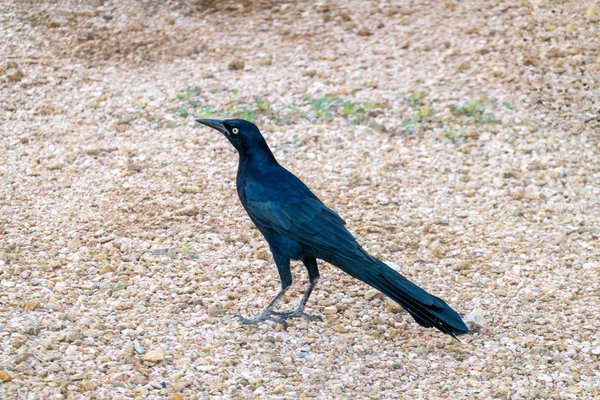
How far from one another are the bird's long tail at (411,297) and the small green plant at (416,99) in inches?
127

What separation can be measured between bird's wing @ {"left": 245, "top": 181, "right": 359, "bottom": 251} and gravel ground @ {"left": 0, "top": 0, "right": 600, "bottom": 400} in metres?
0.50

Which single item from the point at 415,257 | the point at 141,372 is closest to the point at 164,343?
the point at 141,372

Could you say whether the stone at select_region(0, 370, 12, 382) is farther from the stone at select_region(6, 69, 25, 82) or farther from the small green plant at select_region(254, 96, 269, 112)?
the stone at select_region(6, 69, 25, 82)

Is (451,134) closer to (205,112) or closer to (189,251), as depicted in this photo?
(205,112)

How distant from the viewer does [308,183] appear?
6547 millimetres

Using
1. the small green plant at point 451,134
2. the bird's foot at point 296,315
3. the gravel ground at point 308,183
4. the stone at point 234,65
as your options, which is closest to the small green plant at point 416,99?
the gravel ground at point 308,183

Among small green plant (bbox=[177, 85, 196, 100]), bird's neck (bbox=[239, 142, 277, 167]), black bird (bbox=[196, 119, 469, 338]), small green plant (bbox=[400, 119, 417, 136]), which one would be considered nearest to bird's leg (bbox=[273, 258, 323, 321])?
black bird (bbox=[196, 119, 469, 338])

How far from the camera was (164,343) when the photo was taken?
448 centimetres

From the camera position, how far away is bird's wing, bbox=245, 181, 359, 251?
4.70 meters

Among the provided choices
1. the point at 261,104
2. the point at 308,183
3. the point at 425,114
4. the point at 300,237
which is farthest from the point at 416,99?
the point at 300,237

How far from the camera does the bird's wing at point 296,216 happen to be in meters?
4.70

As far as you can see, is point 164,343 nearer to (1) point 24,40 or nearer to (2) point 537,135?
(2) point 537,135

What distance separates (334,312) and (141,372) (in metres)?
1.25

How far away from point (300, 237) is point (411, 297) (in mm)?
676
